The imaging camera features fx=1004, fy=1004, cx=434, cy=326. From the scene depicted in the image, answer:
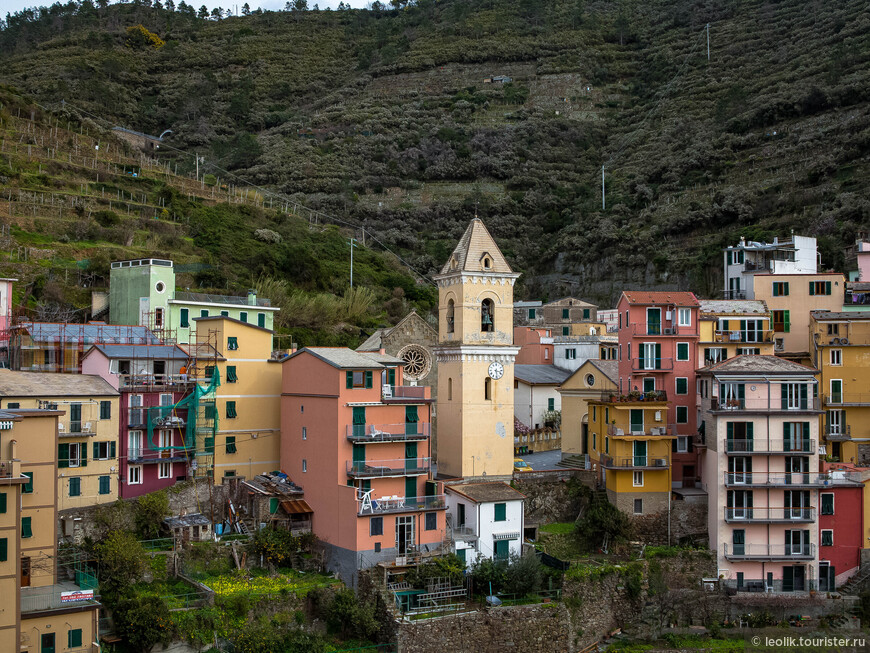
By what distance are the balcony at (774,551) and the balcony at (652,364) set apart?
886cm

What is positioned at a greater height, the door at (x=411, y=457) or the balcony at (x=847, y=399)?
the balcony at (x=847, y=399)

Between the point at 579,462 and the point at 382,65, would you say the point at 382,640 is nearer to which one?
the point at 579,462

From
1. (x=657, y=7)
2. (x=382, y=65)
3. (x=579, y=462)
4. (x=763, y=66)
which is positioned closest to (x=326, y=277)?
(x=579, y=462)

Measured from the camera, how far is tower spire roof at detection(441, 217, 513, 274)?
47.5 metres

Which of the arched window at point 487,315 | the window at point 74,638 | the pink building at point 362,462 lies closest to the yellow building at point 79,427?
the window at point 74,638

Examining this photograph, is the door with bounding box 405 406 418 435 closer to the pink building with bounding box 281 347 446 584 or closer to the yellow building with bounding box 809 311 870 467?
the pink building with bounding box 281 347 446 584

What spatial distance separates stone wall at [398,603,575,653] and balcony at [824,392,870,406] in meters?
18.6

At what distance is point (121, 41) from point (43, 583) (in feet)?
424

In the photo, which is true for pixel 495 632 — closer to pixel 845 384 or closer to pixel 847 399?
pixel 847 399

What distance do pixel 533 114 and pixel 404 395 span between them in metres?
79.5

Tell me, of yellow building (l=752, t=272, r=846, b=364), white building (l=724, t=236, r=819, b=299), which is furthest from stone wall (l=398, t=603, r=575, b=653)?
white building (l=724, t=236, r=819, b=299)

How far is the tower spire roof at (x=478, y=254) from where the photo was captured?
47.5 meters

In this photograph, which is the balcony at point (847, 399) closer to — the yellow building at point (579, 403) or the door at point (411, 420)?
the yellow building at point (579, 403)

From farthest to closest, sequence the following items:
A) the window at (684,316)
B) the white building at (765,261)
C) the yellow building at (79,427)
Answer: the white building at (765,261), the window at (684,316), the yellow building at (79,427)
